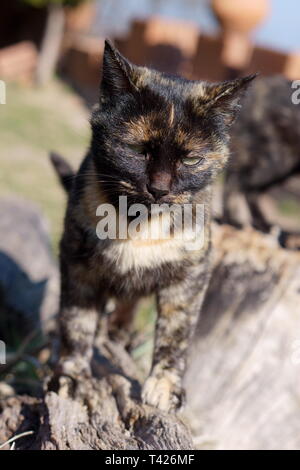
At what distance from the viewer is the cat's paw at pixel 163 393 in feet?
8.82

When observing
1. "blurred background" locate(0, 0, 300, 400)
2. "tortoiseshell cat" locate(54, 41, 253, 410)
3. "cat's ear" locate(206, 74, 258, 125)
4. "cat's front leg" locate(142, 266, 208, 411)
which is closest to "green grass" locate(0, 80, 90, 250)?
"blurred background" locate(0, 0, 300, 400)

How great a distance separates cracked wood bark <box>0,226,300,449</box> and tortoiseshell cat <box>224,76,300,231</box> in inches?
64.8

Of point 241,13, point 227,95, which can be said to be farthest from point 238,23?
point 227,95

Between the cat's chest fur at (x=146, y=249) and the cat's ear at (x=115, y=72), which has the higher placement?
the cat's ear at (x=115, y=72)

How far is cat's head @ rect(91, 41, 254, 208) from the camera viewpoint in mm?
2436

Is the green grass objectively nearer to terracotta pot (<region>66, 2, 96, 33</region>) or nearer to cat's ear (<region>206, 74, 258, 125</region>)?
terracotta pot (<region>66, 2, 96, 33</region>)

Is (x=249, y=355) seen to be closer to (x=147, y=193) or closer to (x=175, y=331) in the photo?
(x=175, y=331)

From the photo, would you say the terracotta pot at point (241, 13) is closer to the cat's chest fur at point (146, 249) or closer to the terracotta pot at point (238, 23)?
the terracotta pot at point (238, 23)

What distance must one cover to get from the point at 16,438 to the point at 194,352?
165 cm

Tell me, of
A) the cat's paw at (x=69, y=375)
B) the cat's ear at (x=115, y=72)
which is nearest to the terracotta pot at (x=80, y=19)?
the cat's ear at (x=115, y=72)

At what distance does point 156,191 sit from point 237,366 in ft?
5.46

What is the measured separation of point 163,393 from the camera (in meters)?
2.72

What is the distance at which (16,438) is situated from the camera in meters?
2.49

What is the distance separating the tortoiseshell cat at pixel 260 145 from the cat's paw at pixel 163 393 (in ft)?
9.88
